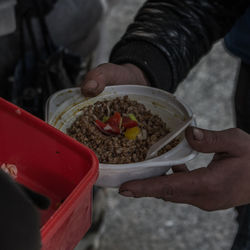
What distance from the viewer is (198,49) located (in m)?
1.16

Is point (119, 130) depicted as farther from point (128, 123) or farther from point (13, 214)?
point (13, 214)

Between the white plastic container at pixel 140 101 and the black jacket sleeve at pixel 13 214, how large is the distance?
380 mm

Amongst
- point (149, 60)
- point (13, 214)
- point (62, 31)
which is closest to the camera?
point (13, 214)

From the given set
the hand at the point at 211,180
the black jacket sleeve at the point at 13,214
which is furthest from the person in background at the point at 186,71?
the black jacket sleeve at the point at 13,214

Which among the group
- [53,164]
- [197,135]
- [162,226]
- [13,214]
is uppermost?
[13,214]

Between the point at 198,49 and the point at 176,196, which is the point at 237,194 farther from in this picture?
the point at 198,49

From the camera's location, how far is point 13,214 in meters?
0.41

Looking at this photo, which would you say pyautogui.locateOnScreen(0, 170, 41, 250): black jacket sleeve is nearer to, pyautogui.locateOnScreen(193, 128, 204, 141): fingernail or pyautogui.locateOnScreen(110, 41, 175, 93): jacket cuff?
pyautogui.locateOnScreen(193, 128, 204, 141): fingernail

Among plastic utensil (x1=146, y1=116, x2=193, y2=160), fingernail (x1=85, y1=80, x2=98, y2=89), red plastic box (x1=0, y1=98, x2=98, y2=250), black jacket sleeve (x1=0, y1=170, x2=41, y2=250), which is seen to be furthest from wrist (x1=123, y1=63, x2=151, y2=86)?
black jacket sleeve (x1=0, y1=170, x2=41, y2=250)

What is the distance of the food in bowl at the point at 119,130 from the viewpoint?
34.9 inches

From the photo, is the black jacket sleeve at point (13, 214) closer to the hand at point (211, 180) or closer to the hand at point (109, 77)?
the hand at point (211, 180)

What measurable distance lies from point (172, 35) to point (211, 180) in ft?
1.47

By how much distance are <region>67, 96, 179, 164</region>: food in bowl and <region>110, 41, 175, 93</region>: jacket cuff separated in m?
0.10

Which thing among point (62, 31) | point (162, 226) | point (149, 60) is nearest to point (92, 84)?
point (149, 60)
